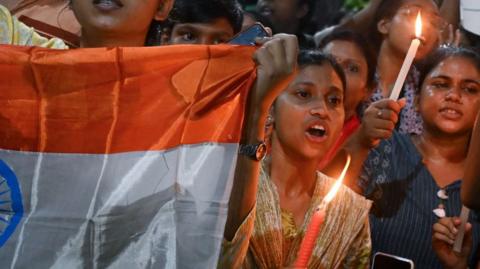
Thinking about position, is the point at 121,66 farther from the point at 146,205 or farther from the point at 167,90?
the point at 146,205

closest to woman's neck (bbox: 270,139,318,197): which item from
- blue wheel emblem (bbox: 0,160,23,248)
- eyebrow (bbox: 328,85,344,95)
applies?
eyebrow (bbox: 328,85,344,95)

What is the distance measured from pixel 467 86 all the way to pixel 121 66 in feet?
5.45

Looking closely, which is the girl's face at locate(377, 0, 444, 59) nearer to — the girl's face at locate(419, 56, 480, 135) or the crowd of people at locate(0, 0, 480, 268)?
the crowd of people at locate(0, 0, 480, 268)

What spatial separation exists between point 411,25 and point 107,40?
2.12m

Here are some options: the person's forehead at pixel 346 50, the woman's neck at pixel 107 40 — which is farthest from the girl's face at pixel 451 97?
the woman's neck at pixel 107 40

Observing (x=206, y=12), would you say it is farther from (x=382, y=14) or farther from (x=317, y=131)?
(x=382, y=14)

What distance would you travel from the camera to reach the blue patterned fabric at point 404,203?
3154 millimetres

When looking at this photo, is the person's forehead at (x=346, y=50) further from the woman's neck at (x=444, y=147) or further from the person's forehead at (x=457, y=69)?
the woman's neck at (x=444, y=147)

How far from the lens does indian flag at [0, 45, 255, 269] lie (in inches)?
84.3

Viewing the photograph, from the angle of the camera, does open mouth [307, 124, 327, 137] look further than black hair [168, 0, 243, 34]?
No

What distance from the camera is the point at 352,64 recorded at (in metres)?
4.21

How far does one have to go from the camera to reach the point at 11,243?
2.12 m

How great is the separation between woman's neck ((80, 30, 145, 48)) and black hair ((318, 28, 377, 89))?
6.13 ft

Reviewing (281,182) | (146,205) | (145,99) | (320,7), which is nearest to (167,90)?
(145,99)
